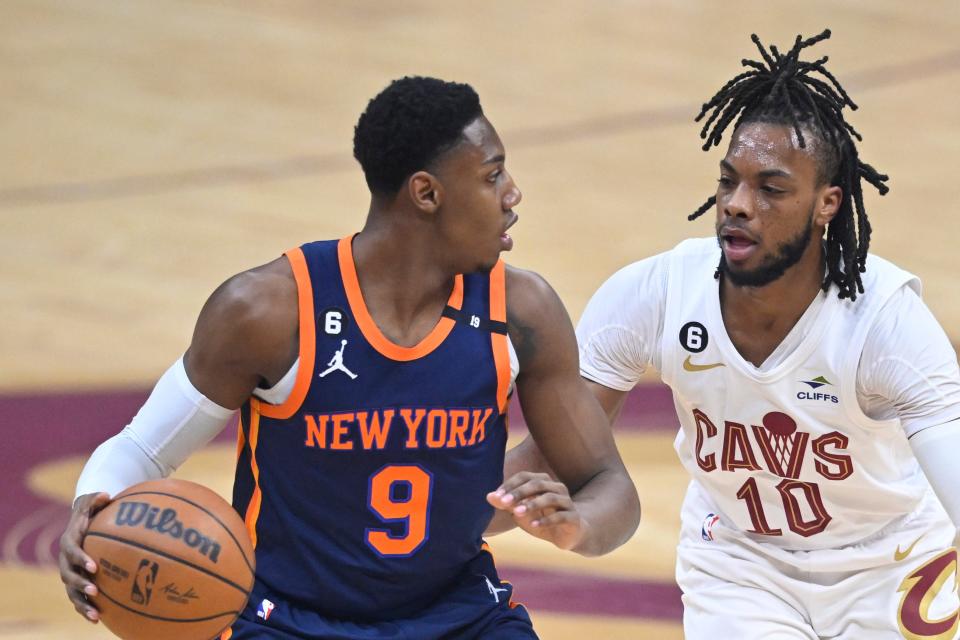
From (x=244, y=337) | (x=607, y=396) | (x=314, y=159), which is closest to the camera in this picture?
(x=244, y=337)

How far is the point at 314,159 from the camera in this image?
11234 millimetres

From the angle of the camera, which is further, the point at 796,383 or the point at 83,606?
the point at 796,383

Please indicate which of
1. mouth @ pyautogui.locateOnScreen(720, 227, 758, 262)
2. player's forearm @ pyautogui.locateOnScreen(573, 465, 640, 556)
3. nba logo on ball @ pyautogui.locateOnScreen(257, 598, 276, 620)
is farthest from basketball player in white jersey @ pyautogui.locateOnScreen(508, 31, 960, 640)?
nba logo on ball @ pyautogui.locateOnScreen(257, 598, 276, 620)

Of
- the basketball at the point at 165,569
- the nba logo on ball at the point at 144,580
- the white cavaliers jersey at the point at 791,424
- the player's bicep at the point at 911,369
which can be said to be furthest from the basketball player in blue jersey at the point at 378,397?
the player's bicep at the point at 911,369

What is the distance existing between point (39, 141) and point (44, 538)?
17.8ft

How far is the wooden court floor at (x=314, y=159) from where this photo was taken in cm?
728

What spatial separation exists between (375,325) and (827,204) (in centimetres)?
134

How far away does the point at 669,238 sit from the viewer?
9930 millimetres

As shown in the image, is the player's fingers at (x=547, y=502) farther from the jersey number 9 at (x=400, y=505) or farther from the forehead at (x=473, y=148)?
the forehead at (x=473, y=148)

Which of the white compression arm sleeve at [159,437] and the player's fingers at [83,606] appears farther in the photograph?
the white compression arm sleeve at [159,437]

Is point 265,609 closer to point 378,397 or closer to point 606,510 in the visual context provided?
point 378,397

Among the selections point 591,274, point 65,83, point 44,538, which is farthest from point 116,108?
point 44,538

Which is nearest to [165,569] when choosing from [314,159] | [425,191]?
[425,191]

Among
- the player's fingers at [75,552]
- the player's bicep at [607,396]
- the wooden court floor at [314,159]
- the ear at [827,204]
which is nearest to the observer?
the player's fingers at [75,552]
